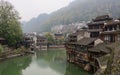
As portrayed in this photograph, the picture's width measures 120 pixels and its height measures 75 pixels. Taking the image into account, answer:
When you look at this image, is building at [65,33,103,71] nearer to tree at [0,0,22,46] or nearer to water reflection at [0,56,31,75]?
water reflection at [0,56,31,75]

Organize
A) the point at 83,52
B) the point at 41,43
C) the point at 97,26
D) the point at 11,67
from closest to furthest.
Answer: the point at 83,52, the point at 11,67, the point at 97,26, the point at 41,43

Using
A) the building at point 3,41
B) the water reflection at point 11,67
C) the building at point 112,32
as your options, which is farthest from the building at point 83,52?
the building at point 3,41

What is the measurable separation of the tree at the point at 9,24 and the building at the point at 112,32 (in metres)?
35.1

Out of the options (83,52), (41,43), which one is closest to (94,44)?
(83,52)

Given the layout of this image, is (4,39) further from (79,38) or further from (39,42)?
(39,42)

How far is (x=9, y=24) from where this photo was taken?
216 ft

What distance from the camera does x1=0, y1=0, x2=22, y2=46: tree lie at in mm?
65312

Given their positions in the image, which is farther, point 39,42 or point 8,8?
point 39,42

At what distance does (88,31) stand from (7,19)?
31749 millimetres

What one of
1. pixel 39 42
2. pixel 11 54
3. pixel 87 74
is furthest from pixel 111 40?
pixel 39 42

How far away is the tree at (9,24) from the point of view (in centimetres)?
6531

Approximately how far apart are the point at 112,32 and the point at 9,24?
3980 cm

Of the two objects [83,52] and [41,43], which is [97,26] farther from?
[41,43]

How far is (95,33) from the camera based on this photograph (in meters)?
43.9
